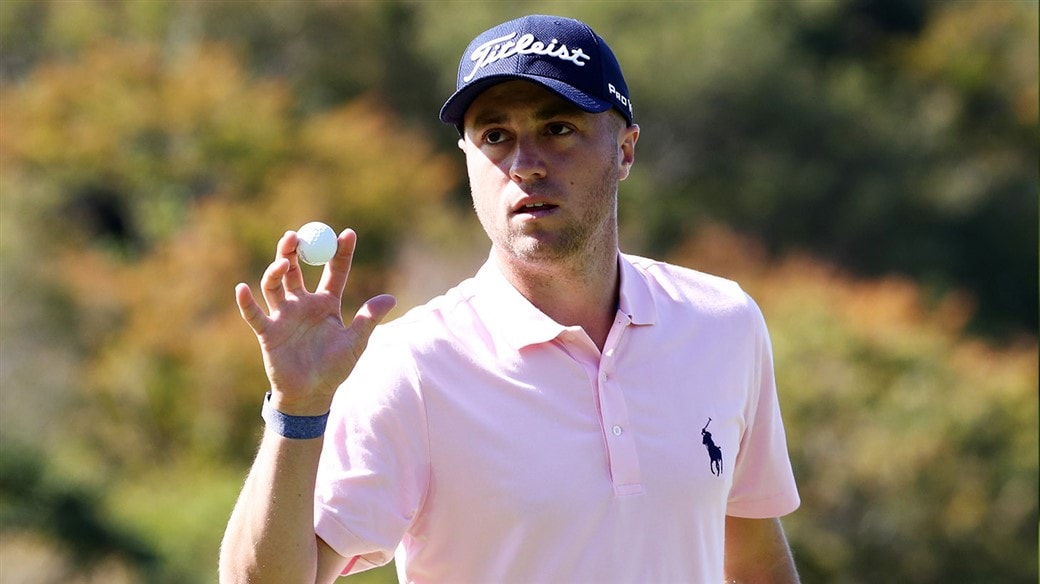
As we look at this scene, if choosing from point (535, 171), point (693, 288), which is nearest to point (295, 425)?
point (535, 171)

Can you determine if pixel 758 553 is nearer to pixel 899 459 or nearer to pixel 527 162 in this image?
pixel 527 162

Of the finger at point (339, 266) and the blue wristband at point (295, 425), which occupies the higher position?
the finger at point (339, 266)

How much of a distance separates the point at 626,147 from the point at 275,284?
93 cm

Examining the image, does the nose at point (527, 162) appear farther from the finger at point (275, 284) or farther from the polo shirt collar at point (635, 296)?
the finger at point (275, 284)

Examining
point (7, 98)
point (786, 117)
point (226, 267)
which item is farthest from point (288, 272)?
point (786, 117)

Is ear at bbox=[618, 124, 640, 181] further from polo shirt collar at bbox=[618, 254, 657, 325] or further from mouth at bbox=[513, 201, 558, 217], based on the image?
mouth at bbox=[513, 201, 558, 217]

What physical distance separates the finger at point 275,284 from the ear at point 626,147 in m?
0.82

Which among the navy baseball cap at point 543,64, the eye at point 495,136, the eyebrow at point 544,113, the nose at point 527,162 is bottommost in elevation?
the nose at point 527,162

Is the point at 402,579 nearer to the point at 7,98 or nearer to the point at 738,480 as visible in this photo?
the point at 738,480

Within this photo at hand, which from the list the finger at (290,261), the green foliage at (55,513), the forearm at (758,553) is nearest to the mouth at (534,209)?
the finger at (290,261)

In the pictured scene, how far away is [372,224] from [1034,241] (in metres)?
10.7

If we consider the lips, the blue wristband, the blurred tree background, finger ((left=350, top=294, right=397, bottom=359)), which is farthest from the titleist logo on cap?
the blurred tree background

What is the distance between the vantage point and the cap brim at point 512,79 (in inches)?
106

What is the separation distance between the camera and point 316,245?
8.11 ft
